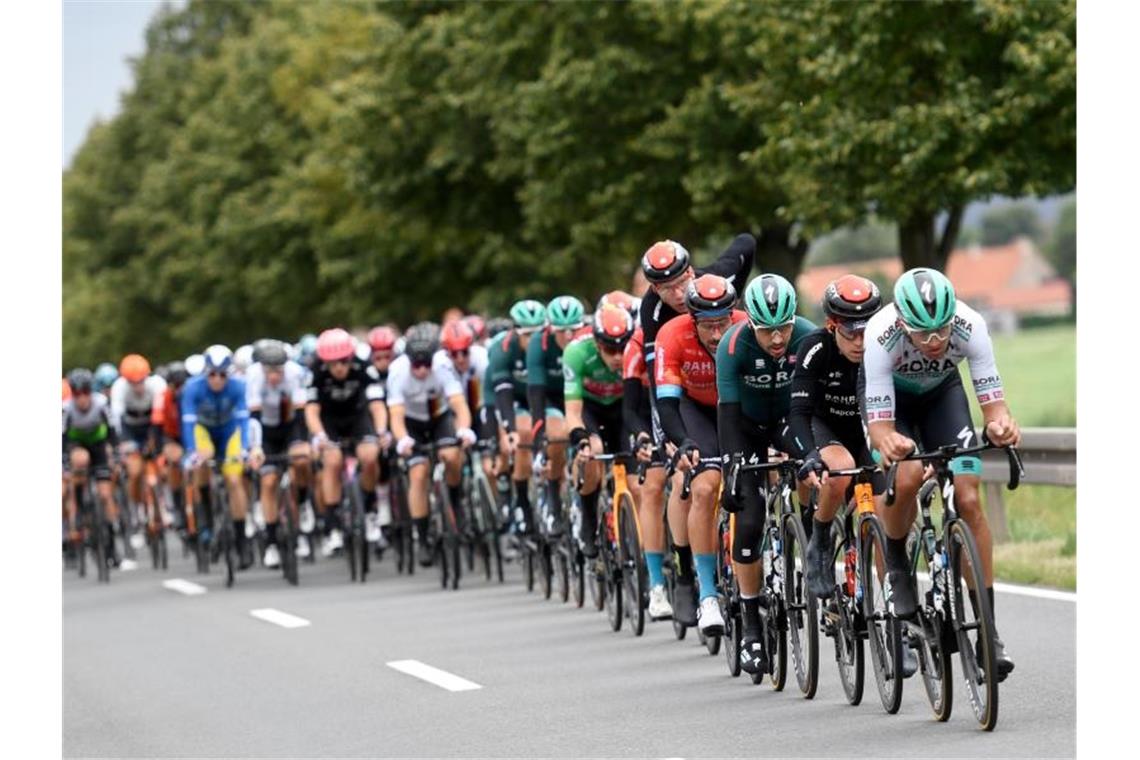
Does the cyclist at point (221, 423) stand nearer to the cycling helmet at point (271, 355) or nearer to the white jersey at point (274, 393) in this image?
the white jersey at point (274, 393)

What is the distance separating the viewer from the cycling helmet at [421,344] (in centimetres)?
1784

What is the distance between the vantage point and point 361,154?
45.2 metres

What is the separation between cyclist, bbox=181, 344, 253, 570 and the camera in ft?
Result: 66.3

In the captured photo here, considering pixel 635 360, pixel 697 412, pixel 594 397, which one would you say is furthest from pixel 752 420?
pixel 594 397

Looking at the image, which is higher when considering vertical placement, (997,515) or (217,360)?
(217,360)

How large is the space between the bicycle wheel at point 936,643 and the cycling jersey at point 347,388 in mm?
10154

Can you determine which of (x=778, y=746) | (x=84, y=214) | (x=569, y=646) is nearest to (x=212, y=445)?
(x=569, y=646)

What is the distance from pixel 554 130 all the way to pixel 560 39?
1.70m

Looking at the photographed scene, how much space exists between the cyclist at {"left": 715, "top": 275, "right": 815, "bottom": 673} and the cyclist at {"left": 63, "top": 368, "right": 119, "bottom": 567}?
1232 cm

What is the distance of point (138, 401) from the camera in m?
24.0

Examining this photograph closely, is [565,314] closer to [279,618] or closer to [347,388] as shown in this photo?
[279,618]

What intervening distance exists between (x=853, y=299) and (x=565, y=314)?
5.91m

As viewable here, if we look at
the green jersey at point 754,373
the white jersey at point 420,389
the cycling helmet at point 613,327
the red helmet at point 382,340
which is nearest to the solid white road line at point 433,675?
the cycling helmet at point 613,327

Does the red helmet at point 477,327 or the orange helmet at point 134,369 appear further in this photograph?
the orange helmet at point 134,369
